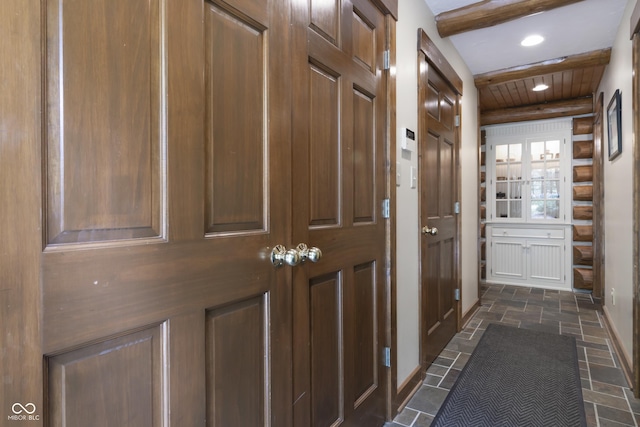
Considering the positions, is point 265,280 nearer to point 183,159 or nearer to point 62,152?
point 183,159

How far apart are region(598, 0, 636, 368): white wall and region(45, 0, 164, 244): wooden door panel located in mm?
2816

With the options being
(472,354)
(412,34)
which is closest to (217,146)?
(412,34)

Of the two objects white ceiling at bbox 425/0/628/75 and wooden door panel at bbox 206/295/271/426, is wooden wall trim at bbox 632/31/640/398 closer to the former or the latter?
white ceiling at bbox 425/0/628/75

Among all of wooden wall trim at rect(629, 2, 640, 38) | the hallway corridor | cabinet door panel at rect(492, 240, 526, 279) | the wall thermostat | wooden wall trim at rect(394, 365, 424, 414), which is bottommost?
the hallway corridor

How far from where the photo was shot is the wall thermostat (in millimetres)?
1975

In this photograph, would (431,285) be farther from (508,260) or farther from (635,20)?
(508,260)

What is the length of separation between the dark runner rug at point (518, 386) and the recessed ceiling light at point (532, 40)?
2594mm

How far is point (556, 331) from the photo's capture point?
3143mm

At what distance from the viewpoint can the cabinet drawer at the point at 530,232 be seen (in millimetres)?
4710

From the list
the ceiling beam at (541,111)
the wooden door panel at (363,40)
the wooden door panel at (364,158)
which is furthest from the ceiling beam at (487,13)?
the ceiling beam at (541,111)

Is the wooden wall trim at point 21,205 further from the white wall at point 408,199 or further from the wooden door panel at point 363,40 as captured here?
the white wall at point 408,199

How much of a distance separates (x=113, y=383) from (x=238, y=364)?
332 mm

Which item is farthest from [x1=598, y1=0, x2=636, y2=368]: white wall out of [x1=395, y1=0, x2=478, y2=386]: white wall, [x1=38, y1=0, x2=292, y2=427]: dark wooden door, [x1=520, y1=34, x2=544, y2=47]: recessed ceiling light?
[x1=38, y1=0, x2=292, y2=427]: dark wooden door

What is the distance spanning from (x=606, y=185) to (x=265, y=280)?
3791mm
